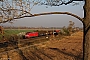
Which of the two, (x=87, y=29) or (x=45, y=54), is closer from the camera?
(x=87, y=29)

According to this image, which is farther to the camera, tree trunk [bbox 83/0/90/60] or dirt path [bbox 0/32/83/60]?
dirt path [bbox 0/32/83/60]

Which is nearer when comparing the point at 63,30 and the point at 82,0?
the point at 82,0

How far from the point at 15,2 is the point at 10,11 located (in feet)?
0.74

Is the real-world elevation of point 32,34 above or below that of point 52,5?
below

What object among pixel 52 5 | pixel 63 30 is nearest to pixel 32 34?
pixel 63 30

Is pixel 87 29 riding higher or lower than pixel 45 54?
higher

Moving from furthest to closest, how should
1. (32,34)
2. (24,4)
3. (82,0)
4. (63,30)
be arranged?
1. (63,30)
2. (32,34)
3. (82,0)
4. (24,4)

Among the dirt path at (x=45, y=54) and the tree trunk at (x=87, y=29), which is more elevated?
the tree trunk at (x=87, y=29)

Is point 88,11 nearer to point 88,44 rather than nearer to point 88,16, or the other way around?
point 88,16

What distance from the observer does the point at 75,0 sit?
4.27 metres

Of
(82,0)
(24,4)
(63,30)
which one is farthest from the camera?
(63,30)

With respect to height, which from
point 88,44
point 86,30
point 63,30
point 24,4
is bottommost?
point 63,30

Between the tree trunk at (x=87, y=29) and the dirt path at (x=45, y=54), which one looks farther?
the dirt path at (x=45, y=54)

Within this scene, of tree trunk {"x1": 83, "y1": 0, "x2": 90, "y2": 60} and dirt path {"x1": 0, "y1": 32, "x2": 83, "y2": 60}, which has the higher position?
tree trunk {"x1": 83, "y1": 0, "x2": 90, "y2": 60}
